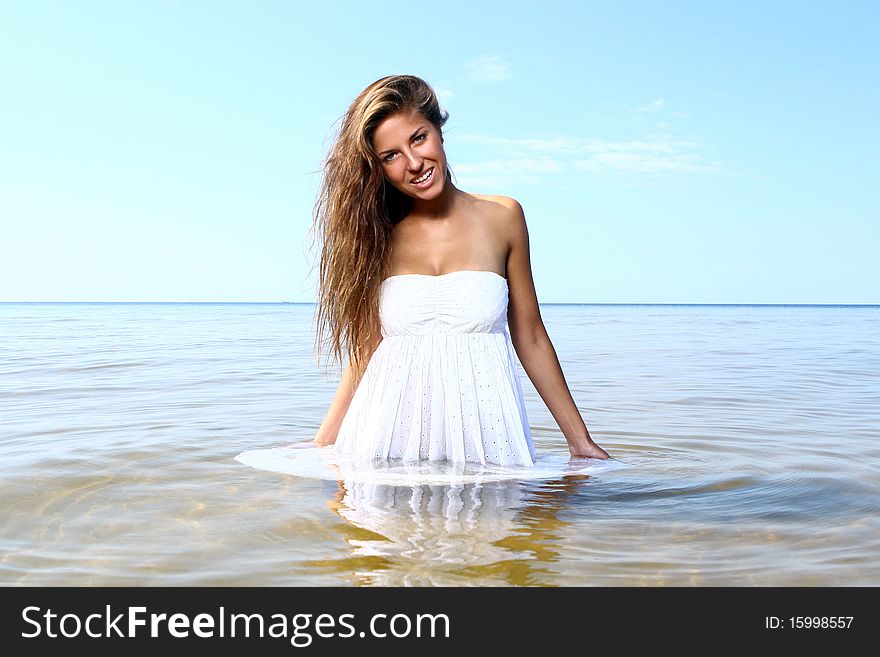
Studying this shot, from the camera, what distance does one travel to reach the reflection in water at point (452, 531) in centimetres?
225

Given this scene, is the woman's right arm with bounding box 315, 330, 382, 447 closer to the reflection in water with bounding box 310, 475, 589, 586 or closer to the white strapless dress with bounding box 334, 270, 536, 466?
the white strapless dress with bounding box 334, 270, 536, 466

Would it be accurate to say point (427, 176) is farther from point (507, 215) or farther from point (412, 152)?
point (507, 215)

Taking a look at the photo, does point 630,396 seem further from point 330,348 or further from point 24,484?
point 24,484

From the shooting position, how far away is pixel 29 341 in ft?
47.6

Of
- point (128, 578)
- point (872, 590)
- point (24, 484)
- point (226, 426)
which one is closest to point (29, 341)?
point (226, 426)

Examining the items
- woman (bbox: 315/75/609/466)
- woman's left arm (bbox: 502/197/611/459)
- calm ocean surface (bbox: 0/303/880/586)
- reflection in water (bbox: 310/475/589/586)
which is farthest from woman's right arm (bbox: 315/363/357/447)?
woman's left arm (bbox: 502/197/611/459)

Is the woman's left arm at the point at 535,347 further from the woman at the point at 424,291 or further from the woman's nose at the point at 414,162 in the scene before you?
the woman's nose at the point at 414,162

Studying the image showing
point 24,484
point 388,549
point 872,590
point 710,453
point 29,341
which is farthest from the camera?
point 29,341

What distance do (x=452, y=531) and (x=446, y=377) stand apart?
2.81 feet

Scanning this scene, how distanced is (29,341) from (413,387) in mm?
13024

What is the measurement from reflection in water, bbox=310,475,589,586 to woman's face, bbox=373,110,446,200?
3.71 feet

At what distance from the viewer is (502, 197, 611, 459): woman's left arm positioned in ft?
11.5

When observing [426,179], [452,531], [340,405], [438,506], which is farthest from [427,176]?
[452,531]

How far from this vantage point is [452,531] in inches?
104
